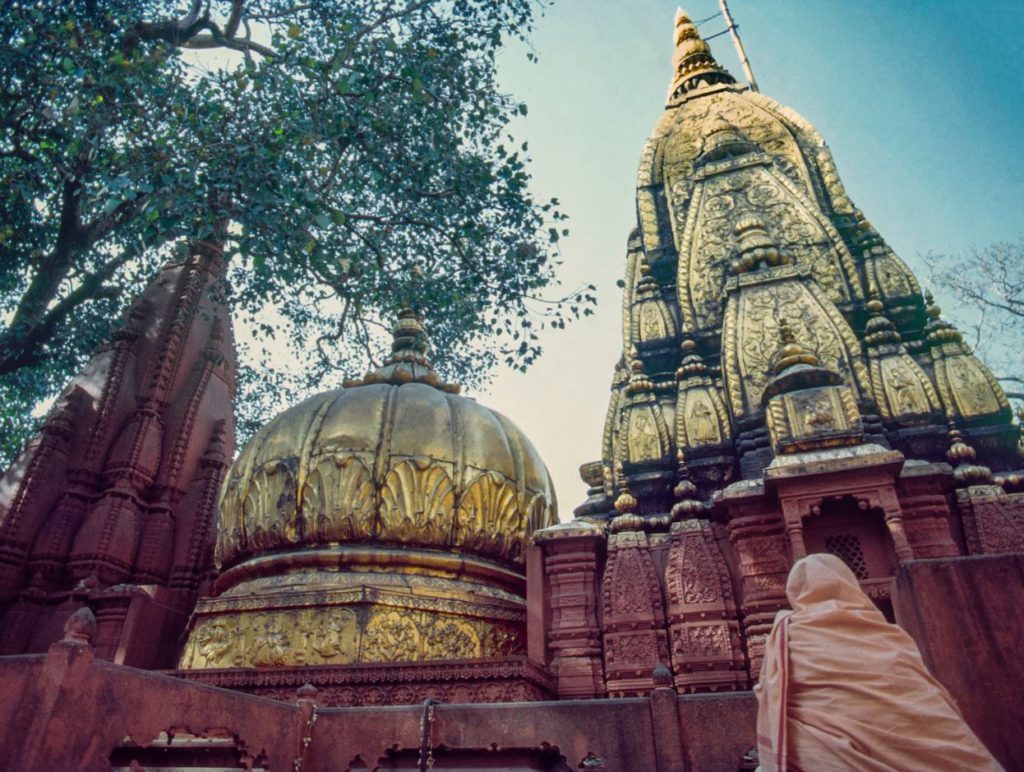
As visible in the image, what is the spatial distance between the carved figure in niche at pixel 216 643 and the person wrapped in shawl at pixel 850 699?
386cm

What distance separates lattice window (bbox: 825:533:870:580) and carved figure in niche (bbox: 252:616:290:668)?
4272 millimetres

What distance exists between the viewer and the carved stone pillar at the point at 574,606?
548 centimetres

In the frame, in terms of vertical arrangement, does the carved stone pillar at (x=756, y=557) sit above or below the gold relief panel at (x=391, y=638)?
above

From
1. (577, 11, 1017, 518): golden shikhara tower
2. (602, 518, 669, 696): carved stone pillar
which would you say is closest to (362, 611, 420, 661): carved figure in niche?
(602, 518, 669, 696): carved stone pillar

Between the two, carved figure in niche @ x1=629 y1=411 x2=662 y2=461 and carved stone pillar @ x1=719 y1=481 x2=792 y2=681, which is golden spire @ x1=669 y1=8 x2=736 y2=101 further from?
carved stone pillar @ x1=719 y1=481 x2=792 y2=681

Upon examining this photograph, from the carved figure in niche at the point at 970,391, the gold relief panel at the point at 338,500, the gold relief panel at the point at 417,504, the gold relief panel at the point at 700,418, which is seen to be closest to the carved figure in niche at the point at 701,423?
the gold relief panel at the point at 700,418

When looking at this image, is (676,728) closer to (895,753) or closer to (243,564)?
(895,753)

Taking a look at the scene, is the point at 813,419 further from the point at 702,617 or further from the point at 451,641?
the point at 451,641

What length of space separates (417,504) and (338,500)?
0.65m

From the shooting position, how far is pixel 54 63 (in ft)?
24.9

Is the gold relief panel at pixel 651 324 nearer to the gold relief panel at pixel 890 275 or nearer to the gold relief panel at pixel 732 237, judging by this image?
the gold relief panel at pixel 732 237

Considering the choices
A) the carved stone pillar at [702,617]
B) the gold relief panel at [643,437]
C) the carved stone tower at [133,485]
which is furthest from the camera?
the gold relief panel at [643,437]

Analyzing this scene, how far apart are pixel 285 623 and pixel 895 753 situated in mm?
4003

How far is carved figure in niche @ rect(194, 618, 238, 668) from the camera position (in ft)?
16.7
